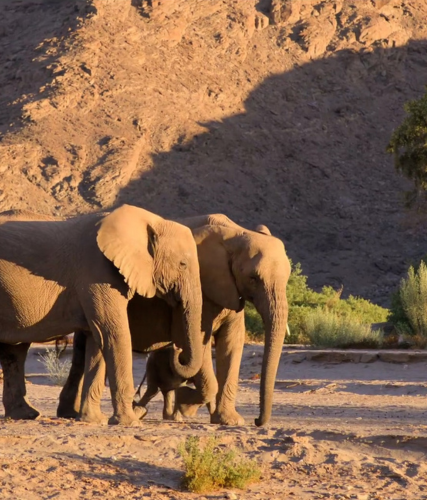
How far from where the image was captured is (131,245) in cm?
1200

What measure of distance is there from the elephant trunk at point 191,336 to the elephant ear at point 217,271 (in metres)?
0.50

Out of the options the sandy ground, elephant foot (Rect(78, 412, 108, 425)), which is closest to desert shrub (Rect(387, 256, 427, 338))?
the sandy ground

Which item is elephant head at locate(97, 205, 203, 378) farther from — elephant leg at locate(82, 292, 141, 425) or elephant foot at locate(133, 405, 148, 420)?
elephant foot at locate(133, 405, 148, 420)

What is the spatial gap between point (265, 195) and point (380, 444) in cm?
4368

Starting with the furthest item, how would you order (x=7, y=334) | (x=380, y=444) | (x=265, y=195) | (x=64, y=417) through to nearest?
(x=265, y=195)
(x=64, y=417)
(x=7, y=334)
(x=380, y=444)

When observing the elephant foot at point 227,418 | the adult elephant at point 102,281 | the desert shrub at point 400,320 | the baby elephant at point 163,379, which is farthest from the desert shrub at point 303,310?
the adult elephant at point 102,281

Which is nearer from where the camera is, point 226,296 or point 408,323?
point 226,296

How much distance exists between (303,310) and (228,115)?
2901 cm

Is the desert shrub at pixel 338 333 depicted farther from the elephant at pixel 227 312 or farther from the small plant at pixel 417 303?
the elephant at pixel 227 312

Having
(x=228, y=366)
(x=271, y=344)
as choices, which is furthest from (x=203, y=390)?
(x=271, y=344)

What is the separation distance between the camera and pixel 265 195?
2127 inches

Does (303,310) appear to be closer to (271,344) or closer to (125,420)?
(271,344)

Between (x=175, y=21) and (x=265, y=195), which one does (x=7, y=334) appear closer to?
(x=265, y=195)

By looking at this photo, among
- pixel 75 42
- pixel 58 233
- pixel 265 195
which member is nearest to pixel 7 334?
pixel 58 233
